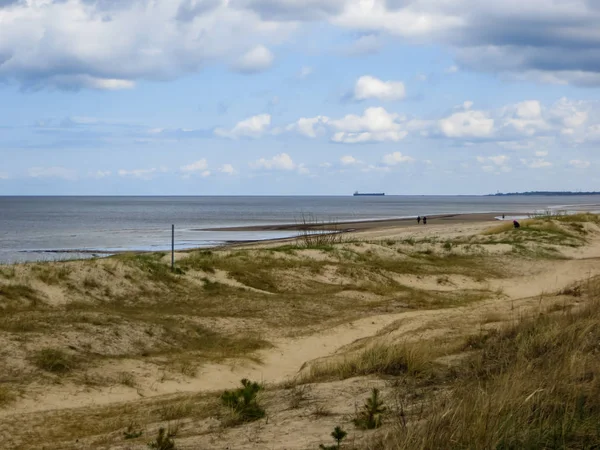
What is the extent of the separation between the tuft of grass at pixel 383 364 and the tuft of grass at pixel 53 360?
407cm

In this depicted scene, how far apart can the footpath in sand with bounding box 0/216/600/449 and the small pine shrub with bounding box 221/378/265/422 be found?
21 centimetres

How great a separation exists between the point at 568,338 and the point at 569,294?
9319 mm

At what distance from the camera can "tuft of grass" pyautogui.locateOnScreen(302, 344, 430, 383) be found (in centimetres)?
891

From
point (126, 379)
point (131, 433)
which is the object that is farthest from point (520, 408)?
point (126, 379)

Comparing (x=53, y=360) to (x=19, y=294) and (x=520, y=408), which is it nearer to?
(x=19, y=294)

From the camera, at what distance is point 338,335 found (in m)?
15.5

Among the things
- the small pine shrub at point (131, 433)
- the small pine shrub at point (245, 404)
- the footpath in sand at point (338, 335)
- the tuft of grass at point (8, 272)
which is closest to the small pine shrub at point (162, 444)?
the footpath in sand at point (338, 335)

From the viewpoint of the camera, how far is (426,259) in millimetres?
24750

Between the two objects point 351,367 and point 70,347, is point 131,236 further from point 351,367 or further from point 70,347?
point 351,367

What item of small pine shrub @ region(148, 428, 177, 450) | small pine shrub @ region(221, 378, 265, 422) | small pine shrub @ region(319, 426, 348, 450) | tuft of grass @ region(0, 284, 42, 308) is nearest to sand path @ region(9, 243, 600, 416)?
small pine shrub @ region(221, 378, 265, 422)

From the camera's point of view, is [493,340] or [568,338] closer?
[568,338]

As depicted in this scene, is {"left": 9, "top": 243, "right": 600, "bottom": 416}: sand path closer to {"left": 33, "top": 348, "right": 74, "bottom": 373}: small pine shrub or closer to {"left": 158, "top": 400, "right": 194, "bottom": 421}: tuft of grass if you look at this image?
{"left": 33, "top": 348, "right": 74, "bottom": 373}: small pine shrub

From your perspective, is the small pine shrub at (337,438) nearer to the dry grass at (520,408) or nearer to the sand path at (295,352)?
the dry grass at (520,408)

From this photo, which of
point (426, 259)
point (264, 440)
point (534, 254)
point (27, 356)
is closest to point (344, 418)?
point (264, 440)
